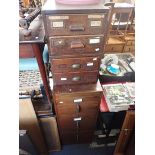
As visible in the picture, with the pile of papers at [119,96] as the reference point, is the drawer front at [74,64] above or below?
above

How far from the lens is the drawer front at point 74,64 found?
926 mm

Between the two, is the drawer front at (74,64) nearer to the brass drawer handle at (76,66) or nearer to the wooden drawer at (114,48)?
the brass drawer handle at (76,66)

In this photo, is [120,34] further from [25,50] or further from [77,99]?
[25,50]

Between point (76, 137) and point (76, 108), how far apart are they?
1.50 feet

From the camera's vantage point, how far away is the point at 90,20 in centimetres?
77

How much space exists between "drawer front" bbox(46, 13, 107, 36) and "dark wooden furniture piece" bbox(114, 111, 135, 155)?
56cm

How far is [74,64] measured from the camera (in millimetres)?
948

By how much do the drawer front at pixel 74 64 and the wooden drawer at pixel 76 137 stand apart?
0.68 meters

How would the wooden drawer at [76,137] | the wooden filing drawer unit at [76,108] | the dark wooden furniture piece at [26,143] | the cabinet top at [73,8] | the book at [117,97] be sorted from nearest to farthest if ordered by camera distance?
the cabinet top at [73,8], the dark wooden furniture piece at [26,143], the wooden filing drawer unit at [76,108], the book at [117,97], the wooden drawer at [76,137]

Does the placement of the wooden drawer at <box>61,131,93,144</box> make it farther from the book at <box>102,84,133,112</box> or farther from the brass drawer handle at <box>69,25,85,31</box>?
the brass drawer handle at <box>69,25,85,31</box>

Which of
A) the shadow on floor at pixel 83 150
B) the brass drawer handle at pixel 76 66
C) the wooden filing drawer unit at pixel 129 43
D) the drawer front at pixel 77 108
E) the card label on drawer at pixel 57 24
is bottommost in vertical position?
the shadow on floor at pixel 83 150

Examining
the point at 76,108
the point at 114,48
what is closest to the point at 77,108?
the point at 76,108

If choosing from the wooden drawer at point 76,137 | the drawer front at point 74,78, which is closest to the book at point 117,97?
the drawer front at point 74,78
